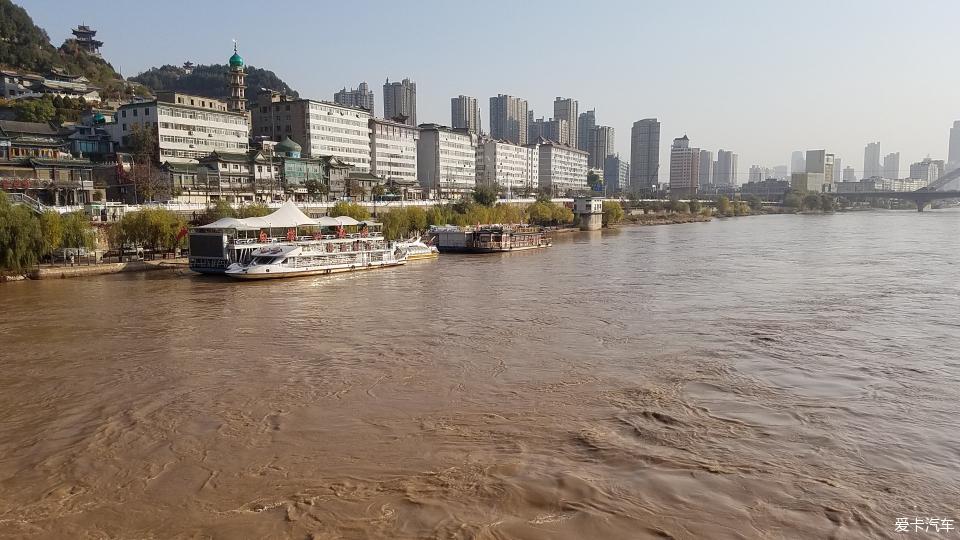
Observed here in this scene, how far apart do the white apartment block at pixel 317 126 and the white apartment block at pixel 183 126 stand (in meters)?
7.72

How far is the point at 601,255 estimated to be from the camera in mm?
Answer: 40312

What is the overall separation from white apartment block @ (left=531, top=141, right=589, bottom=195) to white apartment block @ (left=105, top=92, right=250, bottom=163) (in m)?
60.0

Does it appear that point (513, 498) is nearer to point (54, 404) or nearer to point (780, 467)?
point (780, 467)

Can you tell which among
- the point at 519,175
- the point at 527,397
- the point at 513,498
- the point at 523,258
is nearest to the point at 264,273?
the point at 523,258

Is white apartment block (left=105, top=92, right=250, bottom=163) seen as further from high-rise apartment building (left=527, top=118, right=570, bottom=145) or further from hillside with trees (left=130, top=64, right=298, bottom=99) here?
high-rise apartment building (left=527, top=118, right=570, bottom=145)

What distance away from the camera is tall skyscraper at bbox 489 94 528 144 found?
16875cm

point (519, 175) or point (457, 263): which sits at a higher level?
point (519, 175)

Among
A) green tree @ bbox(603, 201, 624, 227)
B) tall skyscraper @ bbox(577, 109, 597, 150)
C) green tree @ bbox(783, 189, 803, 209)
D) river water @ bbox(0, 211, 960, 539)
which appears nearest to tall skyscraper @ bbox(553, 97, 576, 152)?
tall skyscraper @ bbox(577, 109, 597, 150)

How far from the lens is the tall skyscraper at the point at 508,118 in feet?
554

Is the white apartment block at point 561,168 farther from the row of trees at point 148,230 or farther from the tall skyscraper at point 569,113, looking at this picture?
the row of trees at point 148,230

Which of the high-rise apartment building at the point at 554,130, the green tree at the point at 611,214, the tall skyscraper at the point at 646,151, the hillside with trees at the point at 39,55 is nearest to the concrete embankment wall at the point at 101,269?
the hillside with trees at the point at 39,55

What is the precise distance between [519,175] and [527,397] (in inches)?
3759

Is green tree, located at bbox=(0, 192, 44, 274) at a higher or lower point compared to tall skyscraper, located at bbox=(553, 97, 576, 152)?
lower

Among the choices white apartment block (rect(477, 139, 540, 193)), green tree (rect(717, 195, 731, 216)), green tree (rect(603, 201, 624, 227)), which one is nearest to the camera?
green tree (rect(603, 201, 624, 227))
